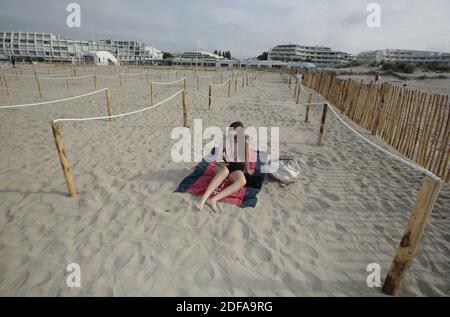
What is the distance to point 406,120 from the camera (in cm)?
537

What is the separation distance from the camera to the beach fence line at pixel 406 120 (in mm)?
4371

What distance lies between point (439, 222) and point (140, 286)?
11.9 feet

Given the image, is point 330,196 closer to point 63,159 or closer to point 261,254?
point 261,254

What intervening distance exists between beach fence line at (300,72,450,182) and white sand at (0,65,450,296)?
592mm

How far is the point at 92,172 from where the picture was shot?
411 cm

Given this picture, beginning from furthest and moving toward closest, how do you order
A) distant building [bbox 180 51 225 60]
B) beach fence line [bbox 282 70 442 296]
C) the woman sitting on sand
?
distant building [bbox 180 51 225 60] → the woman sitting on sand → beach fence line [bbox 282 70 442 296]

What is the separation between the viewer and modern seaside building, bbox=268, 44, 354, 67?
10994 cm

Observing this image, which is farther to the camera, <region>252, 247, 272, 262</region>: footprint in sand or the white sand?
<region>252, 247, 272, 262</region>: footprint in sand

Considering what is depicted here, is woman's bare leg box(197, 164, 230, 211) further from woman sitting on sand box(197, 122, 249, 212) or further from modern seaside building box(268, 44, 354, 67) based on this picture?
modern seaside building box(268, 44, 354, 67)

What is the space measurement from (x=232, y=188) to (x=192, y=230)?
85 cm

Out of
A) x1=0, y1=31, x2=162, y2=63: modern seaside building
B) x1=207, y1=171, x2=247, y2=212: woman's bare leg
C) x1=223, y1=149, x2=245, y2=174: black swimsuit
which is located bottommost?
x1=207, y1=171, x2=247, y2=212: woman's bare leg
